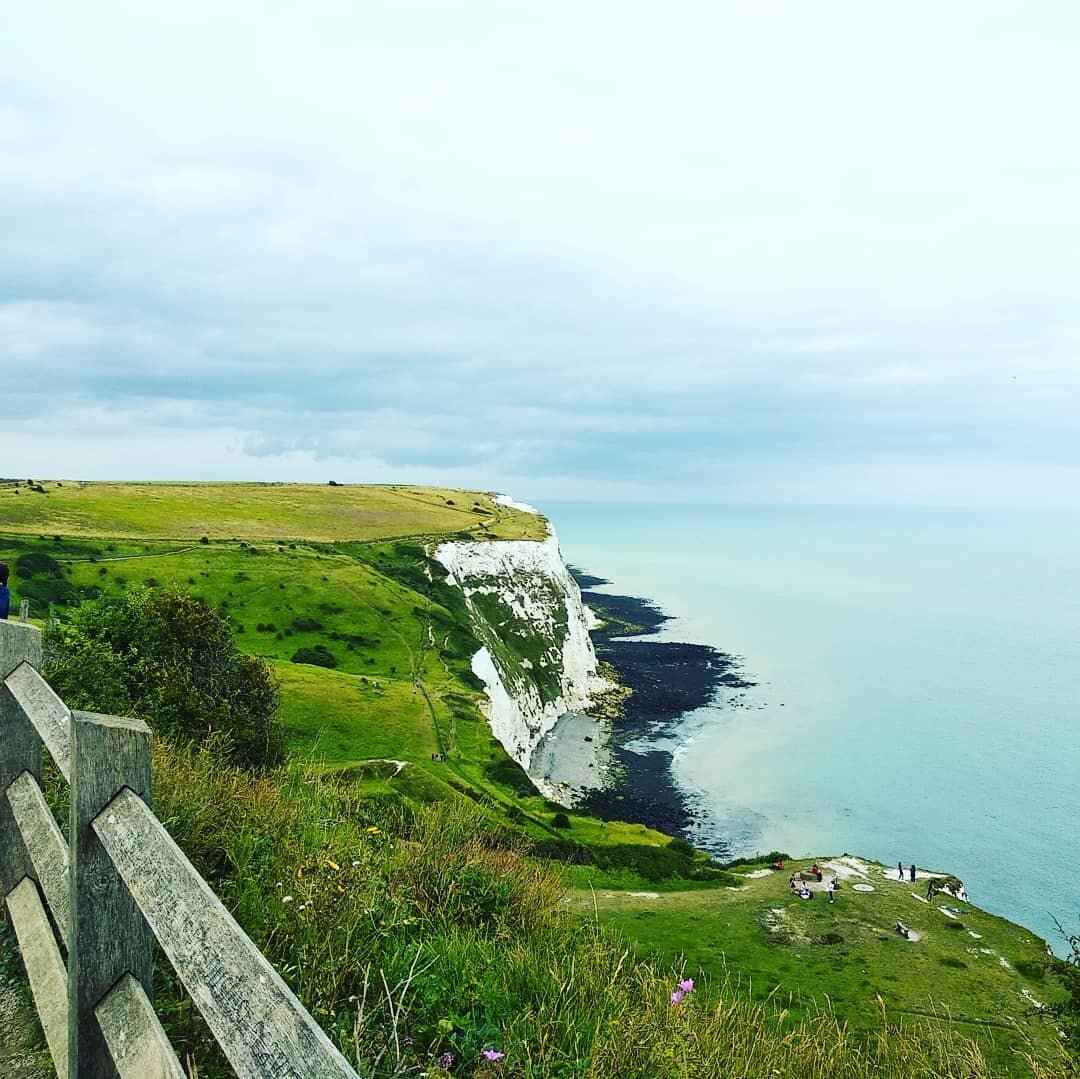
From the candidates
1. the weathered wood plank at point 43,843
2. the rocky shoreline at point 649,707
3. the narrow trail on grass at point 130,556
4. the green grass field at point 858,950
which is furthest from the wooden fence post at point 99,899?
the narrow trail on grass at point 130,556

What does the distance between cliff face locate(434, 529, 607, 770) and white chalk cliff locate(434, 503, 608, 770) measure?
0.16m

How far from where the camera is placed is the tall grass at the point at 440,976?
4910 mm

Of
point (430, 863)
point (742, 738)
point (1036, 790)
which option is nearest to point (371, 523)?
point (742, 738)

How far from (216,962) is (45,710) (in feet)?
8.54

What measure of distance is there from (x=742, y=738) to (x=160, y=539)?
3566 inches

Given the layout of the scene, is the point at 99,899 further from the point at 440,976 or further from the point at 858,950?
the point at 858,950

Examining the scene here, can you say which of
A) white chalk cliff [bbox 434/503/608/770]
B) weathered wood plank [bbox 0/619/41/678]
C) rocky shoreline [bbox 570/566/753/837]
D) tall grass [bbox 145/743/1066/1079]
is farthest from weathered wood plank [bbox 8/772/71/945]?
white chalk cliff [bbox 434/503/608/770]

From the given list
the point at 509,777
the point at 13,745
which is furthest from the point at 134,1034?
the point at 509,777

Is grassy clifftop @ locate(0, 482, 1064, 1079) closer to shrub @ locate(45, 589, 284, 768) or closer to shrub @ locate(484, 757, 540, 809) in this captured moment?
shrub @ locate(484, 757, 540, 809)

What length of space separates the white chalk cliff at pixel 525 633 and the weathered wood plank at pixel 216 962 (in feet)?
289

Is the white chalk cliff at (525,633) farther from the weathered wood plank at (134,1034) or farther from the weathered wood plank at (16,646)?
the weathered wood plank at (134,1034)

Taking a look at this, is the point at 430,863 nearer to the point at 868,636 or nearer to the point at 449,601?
the point at 449,601

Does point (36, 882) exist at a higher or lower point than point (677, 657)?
higher

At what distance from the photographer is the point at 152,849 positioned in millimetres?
2756
